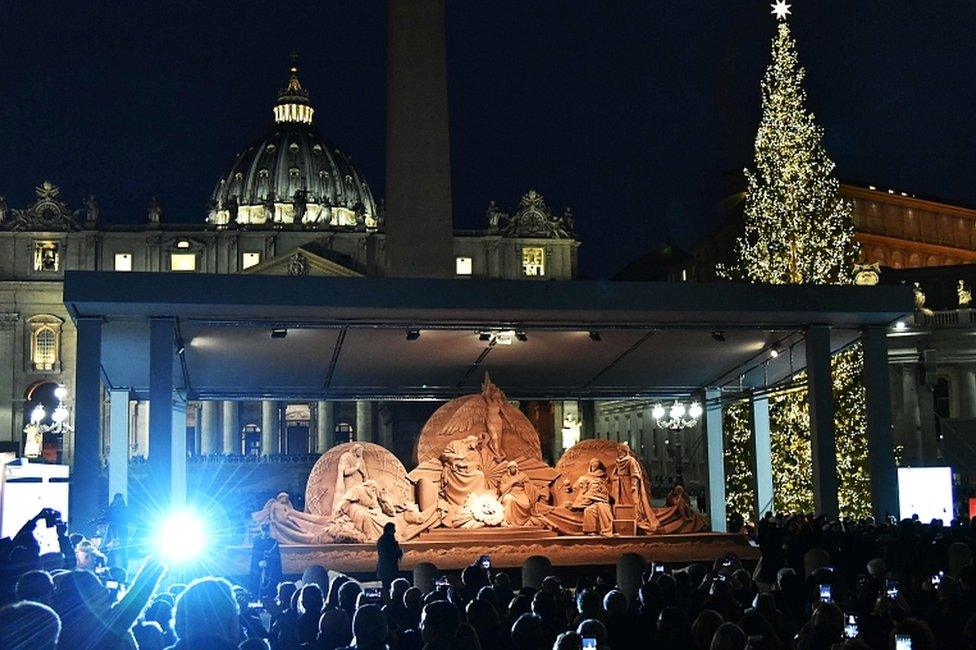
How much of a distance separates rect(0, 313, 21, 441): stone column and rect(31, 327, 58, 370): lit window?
1519mm

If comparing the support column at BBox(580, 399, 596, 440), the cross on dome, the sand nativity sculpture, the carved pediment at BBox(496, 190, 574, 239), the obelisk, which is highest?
the carved pediment at BBox(496, 190, 574, 239)

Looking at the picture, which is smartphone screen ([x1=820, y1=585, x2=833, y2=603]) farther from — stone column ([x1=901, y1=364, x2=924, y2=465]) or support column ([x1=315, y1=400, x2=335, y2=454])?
support column ([x1=315, y1=400, x2=335, y2=454])

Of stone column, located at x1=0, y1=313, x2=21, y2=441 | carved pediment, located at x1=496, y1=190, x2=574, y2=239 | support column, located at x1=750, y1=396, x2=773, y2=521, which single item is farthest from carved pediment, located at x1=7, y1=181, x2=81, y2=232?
support column, located at x1=750, y1=396, x2=773, y2=521

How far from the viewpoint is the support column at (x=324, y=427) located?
10175cm

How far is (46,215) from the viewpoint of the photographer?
104 metres

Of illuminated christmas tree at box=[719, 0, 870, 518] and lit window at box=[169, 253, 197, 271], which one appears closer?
illuminated christmas tree at box=[719, 0, 870, 518]

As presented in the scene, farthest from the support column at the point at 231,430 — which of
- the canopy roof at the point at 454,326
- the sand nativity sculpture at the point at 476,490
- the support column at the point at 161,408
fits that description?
the support column at the point at 161,408

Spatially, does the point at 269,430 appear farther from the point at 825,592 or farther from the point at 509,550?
the point at 825,592

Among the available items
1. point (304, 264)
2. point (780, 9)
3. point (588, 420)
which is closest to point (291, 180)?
point (304, 264)

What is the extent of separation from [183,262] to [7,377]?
16.8m

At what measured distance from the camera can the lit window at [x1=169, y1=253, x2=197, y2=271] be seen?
10669cm

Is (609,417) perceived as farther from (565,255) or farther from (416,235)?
(416,235)

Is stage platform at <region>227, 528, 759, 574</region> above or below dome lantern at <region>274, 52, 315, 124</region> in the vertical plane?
below

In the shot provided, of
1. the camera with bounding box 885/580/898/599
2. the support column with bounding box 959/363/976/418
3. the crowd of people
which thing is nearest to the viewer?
the crowd of people
